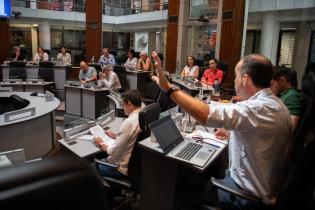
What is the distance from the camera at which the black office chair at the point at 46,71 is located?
811 cm

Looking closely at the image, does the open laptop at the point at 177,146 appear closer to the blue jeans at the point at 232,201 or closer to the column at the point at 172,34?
the blue jeans at the point at 232,201

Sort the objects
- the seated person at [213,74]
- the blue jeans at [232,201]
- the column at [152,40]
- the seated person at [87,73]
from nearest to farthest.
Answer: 1. the blue jeans at [232,201]
2. the seated person at [213,74]
3. the seated person at [87,73]
4. the column at [152,40]

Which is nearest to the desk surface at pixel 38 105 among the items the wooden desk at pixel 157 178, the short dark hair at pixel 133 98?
the short dark hair at pixel 133 98

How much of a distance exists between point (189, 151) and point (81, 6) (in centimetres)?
1383

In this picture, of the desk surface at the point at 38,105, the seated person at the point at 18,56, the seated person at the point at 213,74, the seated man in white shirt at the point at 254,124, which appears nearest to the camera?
the seated man in white shirt at the point at 254,124

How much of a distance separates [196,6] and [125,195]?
8315 millimetres

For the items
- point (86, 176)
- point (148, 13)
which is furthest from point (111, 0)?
point (86, 176)

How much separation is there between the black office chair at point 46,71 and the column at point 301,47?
6.82 metres

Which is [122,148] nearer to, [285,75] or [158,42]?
[285,75]

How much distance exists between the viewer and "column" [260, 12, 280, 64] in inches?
303

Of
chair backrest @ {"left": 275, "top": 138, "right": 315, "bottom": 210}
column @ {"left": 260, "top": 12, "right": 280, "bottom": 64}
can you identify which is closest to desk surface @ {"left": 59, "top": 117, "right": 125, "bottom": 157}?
chair backrest @ {"left": 275, "top": 138, "right": 315, "bottom": 210}

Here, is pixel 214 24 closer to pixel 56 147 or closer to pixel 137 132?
pixel 56 147

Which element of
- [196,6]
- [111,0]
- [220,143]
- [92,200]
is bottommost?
[220,143]

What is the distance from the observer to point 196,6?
969 cm
